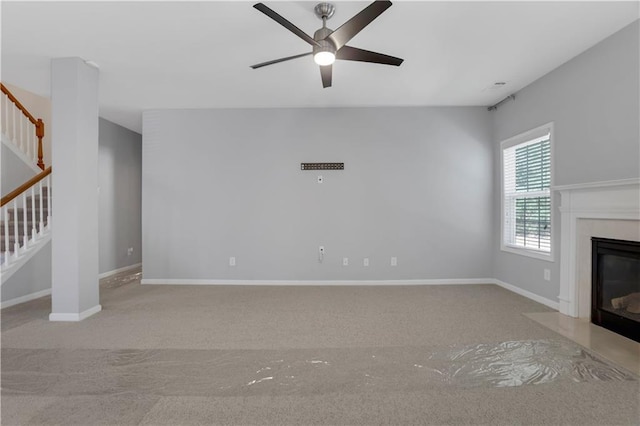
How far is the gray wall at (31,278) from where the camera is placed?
142 inches

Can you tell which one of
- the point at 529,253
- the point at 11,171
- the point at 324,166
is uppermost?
the point at 324,166

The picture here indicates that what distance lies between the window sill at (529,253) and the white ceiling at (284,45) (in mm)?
2116

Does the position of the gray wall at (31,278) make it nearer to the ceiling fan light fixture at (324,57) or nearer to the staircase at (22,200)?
the staircase at (22,200)

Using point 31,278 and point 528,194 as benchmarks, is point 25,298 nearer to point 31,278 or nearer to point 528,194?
point 31,278

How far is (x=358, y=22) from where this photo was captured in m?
1.99

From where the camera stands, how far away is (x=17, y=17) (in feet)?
8.08

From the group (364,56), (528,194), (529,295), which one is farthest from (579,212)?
(364,56)

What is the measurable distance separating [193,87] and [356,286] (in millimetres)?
3547

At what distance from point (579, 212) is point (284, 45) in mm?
3357

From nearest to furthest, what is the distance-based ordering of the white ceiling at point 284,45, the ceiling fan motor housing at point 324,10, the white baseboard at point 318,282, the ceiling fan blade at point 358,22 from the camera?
the ceiling fan blade at point 358,22
the ceiling fan motor housing at point 324,10
the white ceiling at point 284,45
the white baseboard at point 318,282

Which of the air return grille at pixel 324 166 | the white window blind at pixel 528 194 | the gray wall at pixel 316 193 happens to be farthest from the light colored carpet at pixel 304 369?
the air return grille at pixel 324 166

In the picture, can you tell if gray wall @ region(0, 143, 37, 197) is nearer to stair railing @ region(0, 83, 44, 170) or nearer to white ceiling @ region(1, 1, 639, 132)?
stair railing @ region(0, 83, 44, 170)

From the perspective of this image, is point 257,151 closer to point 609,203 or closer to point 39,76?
point 39,76

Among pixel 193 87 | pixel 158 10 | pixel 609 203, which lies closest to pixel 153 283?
pixel 193 87
